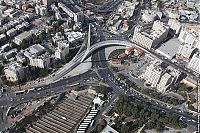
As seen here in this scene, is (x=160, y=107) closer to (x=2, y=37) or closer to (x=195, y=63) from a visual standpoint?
(x=195, y=63)

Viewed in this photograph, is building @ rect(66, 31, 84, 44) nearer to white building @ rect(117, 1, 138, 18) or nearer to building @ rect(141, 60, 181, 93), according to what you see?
white building @ rect(117, 1, 138, 18)

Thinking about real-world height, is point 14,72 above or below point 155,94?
above

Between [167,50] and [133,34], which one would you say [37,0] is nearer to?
[133,34]

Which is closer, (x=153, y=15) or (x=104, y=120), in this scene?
(x=104, y=120)

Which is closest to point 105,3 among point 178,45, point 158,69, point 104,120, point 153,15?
point 153,15

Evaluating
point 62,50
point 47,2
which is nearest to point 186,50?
point 62,50

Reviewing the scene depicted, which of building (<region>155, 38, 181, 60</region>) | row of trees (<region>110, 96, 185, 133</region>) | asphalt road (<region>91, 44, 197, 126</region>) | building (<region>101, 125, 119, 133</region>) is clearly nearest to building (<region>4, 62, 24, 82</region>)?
asphalt road (<region>91, 44, 197, 126</region>)
